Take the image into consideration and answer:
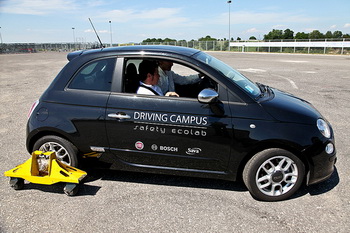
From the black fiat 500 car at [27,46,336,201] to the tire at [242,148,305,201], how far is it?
1 centimetres

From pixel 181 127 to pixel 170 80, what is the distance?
126cm

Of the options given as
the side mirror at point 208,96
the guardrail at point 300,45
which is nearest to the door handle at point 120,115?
the side mirror at point 208,96

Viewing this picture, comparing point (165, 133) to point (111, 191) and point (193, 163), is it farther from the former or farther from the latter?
point (111, 191)

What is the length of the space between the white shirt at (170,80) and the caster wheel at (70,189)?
1.60 meters

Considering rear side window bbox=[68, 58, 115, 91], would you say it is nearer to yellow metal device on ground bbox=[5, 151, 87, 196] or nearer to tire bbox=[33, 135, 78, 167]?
tire bbox=[33, 135, 78, 167]

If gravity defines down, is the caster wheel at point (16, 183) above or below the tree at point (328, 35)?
below

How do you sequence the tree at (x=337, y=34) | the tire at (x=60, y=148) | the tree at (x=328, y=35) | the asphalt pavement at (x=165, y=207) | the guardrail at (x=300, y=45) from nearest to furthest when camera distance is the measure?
1. the asphalt pavement at (x=165, y=207)
2. the tire at (x=60, y=148)
3. the guardrail at (x=300, y=45)
4. the tree at (x=337, y=34)
5. the tree at (x=328, y=35)

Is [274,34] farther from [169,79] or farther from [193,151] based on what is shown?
[193,151]

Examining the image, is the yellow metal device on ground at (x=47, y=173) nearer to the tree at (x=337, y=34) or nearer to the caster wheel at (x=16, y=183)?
the caster wheel at (x=16, y=183)

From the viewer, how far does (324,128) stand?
10.8ft

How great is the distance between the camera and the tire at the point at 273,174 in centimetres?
315

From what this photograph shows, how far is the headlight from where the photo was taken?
10.6 feet

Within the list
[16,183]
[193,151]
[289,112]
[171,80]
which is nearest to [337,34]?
[171,80]

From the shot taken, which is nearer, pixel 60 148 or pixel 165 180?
pixel 60 148
